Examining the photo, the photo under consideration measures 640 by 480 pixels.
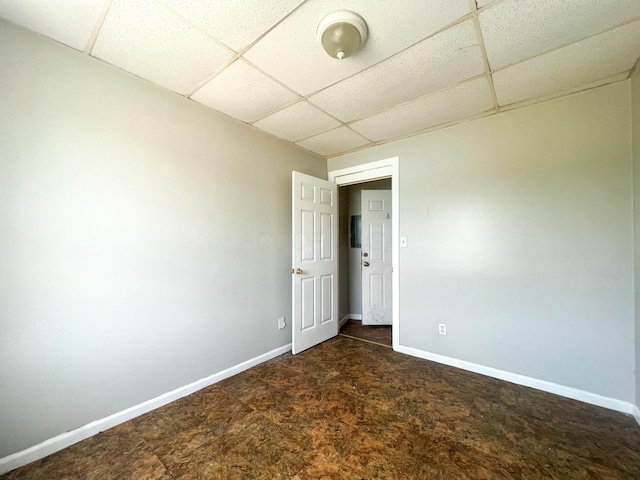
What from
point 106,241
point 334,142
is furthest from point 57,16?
point 334,142

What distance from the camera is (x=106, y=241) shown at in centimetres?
165

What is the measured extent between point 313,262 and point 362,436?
1717 millimetres

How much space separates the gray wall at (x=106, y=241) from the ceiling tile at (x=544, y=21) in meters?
2.06

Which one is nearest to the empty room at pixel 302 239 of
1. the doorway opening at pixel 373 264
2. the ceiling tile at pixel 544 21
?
the ceiling tile at pixel 544 21

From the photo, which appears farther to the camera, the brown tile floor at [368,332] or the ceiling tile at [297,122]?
the brown tile floor at [368,332]

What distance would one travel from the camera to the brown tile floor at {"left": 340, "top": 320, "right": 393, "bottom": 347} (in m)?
3.21

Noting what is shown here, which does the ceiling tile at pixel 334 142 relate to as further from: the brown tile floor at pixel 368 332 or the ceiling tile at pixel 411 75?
the brown tile floor at pixel 368 332

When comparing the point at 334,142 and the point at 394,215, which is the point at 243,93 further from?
the point at 394,215

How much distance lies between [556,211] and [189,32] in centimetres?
290

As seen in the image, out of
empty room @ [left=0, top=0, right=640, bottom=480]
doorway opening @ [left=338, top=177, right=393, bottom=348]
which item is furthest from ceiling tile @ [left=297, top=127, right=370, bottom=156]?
doorway opening @ [left=338, top=177, right=393, bottom=348]

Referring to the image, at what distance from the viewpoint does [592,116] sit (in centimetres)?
188

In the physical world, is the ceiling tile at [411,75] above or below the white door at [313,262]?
above

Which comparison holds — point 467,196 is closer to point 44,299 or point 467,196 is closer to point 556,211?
point 556,211

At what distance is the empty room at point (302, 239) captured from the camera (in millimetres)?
1355
